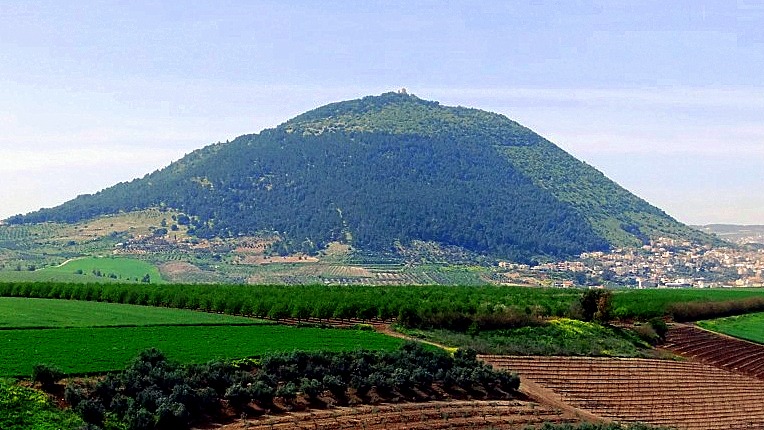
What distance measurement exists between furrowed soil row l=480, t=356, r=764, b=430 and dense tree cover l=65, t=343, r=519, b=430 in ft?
13.7

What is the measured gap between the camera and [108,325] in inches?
1828

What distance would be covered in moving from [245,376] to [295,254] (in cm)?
15281

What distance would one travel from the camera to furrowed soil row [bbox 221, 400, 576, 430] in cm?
3414

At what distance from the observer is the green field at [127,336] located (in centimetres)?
3566

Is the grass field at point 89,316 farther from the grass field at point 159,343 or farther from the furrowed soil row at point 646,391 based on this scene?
the furrowed soil row at point 646,391

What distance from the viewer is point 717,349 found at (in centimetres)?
6312

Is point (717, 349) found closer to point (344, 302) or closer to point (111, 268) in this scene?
point (344, 302)

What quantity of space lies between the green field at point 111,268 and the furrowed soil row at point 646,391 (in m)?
99.8

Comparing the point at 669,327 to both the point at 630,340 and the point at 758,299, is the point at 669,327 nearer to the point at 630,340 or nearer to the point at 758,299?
the point at 630,340

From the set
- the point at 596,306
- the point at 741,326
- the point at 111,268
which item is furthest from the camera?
the point at 111,268

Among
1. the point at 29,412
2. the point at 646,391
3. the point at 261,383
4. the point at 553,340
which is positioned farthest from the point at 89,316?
the point at 646,391

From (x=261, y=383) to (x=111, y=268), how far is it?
12349 cm

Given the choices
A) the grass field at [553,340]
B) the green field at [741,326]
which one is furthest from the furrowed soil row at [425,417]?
the green field at [741,326]

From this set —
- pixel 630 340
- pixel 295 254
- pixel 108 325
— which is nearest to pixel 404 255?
pixel 295 254
